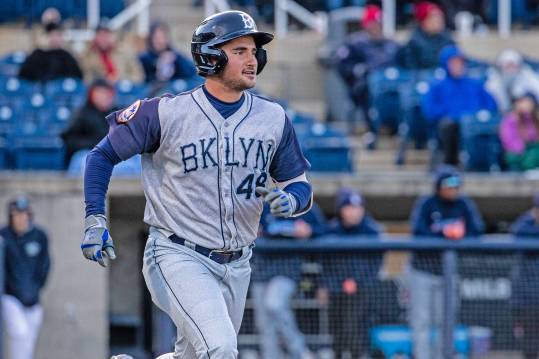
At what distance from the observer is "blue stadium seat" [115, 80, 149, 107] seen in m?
12.6

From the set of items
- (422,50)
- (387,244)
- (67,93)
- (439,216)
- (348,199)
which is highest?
(422,50)

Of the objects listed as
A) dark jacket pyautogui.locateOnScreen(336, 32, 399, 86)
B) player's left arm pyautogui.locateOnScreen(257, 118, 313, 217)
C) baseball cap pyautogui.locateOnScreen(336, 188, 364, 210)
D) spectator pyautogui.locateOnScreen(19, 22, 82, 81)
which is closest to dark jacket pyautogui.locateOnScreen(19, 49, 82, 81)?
spectator pyautogui.locateOnScreen(19, 22, 82, 81)

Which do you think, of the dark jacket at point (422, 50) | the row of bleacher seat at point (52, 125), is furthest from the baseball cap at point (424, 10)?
the row of bleacher seat at point (52, 125)

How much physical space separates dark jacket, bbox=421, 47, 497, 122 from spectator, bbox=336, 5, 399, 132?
1154 millimetres

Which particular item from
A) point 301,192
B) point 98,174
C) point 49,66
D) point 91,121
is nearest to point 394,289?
point 91,121

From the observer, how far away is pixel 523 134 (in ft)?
39.7

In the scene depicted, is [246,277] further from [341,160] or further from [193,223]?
[341,160]

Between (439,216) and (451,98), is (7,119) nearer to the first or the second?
(451,98)

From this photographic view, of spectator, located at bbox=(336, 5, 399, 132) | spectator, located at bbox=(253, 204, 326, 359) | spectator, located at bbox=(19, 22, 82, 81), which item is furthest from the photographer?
spectator, located at bbox=(336, 5, 399, 132)

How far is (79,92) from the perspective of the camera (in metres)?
13.0

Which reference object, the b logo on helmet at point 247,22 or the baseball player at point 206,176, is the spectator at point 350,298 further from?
the b logo on helmet at point 247,22

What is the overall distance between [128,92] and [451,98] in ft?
8.84

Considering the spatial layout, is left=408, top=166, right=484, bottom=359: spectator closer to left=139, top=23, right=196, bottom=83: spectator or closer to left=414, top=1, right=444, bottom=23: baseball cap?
left=139, top=23, right=196, bottom=83: spectator

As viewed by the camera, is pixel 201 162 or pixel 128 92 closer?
pixel 201 162
